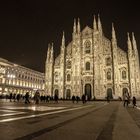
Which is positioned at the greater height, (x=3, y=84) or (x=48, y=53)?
(x=48, y=53)

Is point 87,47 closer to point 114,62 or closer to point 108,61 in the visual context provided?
point 108,61

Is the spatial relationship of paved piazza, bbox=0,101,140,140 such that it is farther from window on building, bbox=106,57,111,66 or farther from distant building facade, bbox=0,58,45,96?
distant building facade, bbox=0,58,45,96

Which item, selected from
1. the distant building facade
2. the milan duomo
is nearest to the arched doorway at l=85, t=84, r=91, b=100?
the milan duomo

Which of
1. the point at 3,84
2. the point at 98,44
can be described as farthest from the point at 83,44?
the point at 3,84

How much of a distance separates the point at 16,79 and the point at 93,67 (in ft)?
113

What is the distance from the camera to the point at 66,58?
44469 mm

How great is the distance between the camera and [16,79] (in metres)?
60.4

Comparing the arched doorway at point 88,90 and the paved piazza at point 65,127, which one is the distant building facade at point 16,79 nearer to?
the arched doorway at point 88,90

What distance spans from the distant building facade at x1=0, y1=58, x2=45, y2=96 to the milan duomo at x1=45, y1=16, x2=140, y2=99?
64.6 feet

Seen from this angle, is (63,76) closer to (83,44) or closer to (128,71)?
(83,44)

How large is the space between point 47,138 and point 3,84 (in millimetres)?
57007

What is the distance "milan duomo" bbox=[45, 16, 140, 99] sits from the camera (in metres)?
36.2

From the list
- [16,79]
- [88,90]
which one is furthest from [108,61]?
[16,79]

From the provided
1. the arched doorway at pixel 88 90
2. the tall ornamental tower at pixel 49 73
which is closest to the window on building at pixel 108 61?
the arched doorway at pixel 88 90
